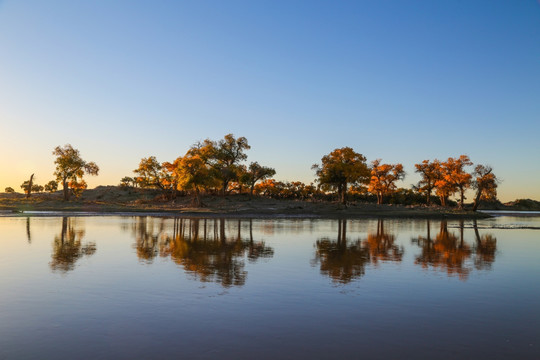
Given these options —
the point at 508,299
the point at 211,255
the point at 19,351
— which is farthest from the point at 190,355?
the point at 211,255

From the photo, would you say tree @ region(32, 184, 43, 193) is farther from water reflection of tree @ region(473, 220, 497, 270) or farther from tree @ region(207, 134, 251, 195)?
water reflection of tree @ region(473, 220, 497, 270)

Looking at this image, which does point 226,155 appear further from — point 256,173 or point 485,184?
point 485,184

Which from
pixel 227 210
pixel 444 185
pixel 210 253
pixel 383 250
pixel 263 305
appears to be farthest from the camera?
pixel 444 185

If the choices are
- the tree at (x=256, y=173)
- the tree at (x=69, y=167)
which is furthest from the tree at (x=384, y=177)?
the tree at (x=69, y=167)

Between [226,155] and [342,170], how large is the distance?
23.6 metres

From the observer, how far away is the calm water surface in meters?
6.68

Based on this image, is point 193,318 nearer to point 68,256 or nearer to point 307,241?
point 68,256

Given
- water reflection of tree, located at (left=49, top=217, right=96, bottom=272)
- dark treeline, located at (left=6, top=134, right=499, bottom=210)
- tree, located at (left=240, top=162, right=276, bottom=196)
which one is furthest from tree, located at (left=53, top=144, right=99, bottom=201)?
water reflection of tree, located at (left=49, top=217, right=96, bottom=272)

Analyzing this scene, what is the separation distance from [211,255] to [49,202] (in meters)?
62.2

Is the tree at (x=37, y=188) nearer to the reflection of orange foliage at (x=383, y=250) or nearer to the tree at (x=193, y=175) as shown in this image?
the tree at (x=193, y=175)

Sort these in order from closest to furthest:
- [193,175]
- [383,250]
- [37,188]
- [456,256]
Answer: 1. [456,256]
2. [383,250]
3. [193,175]
4. [37,188]

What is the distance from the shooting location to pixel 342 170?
66.8 m

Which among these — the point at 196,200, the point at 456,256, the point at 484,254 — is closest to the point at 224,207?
the point at 196,200

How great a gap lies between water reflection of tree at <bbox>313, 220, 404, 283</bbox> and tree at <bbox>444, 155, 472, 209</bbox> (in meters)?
53.8
